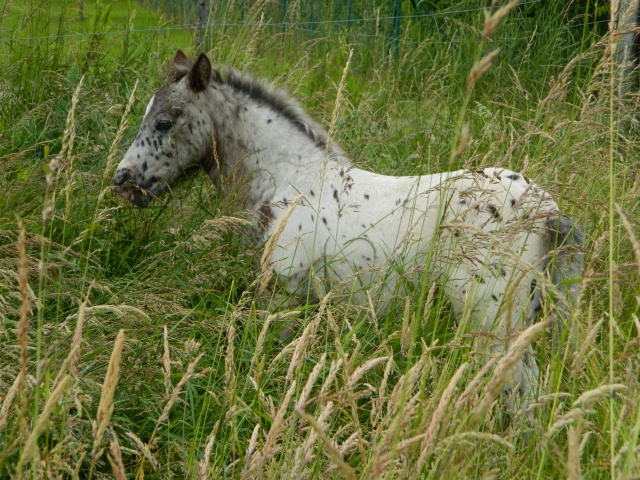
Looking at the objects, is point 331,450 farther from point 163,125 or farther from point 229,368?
point 163,125

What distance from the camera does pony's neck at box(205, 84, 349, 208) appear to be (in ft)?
12.1

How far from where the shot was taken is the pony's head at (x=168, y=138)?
3.65 meters

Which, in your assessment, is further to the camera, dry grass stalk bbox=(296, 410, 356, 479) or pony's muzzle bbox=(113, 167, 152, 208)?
pony's muzzle bbox=(113, 167, 152, 208)

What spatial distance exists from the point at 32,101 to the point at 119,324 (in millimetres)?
2544

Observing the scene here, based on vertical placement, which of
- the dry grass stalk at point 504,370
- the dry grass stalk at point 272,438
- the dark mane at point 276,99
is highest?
the dark mane at point 276,99

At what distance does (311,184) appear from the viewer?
3580mm

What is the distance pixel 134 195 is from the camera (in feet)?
11.9

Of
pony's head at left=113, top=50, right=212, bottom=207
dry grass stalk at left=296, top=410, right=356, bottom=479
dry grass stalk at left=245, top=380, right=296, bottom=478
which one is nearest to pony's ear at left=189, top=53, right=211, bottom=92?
pony's head at left=113, top=50, right=212, bottom=207

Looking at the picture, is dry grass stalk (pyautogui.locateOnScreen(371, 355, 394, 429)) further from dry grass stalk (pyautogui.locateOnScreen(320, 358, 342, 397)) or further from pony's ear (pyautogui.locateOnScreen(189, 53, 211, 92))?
pony's ear (pyautogui.locateOnScreen(189, 53, 211, 92))

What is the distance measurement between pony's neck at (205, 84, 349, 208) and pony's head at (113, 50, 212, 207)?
3.7 inches

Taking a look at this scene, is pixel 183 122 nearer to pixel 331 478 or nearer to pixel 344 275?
pixel 344 275

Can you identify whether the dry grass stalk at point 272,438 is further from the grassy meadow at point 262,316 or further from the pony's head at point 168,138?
the pony's head at point 168,138

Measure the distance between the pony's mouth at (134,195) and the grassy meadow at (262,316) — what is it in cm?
6

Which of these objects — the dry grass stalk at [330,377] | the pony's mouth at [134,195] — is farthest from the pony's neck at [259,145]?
the dry grass stalk at [330,377]
